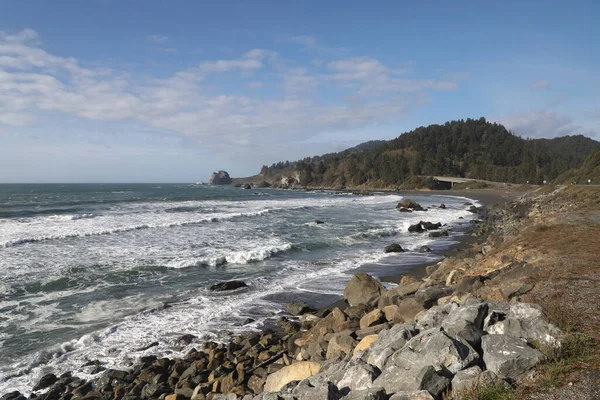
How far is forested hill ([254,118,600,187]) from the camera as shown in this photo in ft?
434

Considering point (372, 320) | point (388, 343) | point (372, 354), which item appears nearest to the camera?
point (372, 354)

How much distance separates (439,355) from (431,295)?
532cm

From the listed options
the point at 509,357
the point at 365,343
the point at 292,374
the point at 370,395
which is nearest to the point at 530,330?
the point at 509,357

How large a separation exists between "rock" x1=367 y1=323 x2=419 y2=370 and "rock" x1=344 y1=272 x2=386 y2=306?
604 cm

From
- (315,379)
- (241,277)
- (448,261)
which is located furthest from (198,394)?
(448,261)

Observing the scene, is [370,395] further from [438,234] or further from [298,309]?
[438,234]

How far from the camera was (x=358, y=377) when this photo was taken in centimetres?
543

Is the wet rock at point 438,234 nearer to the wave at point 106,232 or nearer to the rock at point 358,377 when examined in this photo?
the wave at point 106,232

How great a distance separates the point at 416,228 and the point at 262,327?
24018mm

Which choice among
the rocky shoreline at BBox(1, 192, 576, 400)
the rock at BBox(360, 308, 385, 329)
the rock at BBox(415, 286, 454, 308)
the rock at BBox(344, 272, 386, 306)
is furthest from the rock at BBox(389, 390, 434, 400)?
the rock at BBox(344, 272, 386, 306)

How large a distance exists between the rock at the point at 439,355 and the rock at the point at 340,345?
2648mm

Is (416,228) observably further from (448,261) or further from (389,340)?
(389,340)

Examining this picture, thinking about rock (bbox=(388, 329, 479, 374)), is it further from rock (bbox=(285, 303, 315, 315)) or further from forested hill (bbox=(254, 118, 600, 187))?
forested hill (bbox=(254, 118, 600, 187))

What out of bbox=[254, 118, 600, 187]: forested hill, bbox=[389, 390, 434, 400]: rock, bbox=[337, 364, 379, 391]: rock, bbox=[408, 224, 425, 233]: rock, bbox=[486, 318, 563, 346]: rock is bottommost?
bbox=[408, 224, 425, 233]: rock
